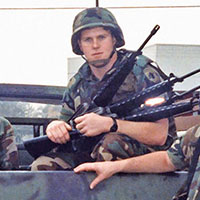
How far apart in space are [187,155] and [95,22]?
106cm

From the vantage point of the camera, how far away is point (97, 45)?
2541mm

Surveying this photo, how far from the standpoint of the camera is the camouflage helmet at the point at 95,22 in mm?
2650

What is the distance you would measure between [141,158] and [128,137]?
28cm

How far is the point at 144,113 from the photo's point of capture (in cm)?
225

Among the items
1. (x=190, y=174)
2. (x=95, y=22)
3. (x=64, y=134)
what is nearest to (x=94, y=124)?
(x=64, y=134)

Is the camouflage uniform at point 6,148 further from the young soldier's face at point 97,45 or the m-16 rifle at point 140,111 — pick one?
the young soldier's face at point 97,45

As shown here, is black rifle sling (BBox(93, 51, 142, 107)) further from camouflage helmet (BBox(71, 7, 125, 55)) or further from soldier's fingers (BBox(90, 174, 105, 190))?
soldier's fingers (BBox(90, 174, 105, 190))

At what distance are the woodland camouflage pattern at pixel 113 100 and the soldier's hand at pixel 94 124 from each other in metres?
0.04

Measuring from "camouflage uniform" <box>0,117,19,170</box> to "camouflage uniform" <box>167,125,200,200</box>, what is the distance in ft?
3.35

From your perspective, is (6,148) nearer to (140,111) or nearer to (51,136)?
(51,136)

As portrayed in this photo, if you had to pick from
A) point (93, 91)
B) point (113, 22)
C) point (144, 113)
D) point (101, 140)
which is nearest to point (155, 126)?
point (144, 113)

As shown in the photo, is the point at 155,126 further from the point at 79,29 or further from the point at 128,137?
the point at 79,29

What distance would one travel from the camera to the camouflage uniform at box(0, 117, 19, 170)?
2.63 metres

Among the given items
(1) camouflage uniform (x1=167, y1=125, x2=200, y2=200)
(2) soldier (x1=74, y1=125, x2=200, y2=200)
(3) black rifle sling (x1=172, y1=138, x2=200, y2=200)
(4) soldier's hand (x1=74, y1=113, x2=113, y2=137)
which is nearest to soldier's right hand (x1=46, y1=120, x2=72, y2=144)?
(4) soldier's hand (x1=74, y1=113, x2=113, y2=137)
